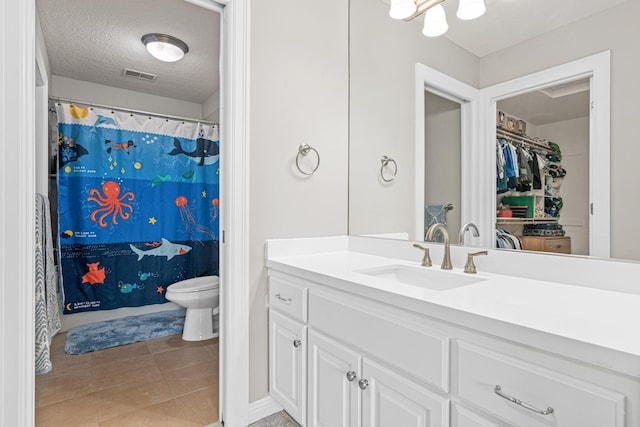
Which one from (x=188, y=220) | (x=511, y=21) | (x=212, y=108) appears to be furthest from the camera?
(x=212, y=108)

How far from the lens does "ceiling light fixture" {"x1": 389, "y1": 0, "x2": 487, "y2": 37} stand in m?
1.45

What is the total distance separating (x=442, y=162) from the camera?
161cm

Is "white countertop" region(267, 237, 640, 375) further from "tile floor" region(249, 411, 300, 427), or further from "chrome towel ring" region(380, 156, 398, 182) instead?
"tile floor" region(249, 411, 300, 427)

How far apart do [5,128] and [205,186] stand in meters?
2.42

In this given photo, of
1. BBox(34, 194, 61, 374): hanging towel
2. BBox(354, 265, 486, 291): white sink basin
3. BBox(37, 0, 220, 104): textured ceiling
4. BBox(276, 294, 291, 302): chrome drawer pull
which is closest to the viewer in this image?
BBox(354, 265, 486, 291): white sink basin

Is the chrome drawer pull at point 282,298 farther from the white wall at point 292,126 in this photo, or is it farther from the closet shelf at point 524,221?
the closet shelf at point 524,221

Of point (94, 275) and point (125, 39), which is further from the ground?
point (125, 39)

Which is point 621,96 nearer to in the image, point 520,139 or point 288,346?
point 520,139

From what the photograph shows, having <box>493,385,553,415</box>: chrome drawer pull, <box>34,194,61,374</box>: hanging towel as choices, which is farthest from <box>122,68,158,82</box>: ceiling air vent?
<box>493,385,553,415</box>: chrome drawer pull

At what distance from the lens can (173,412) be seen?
183 centimetres

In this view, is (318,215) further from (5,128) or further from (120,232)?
(120,232)

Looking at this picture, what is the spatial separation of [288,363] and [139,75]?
316 cm

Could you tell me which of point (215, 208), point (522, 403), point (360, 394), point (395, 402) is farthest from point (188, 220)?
point (522, 403)

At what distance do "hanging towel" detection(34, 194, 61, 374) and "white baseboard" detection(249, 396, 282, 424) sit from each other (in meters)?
1.23
